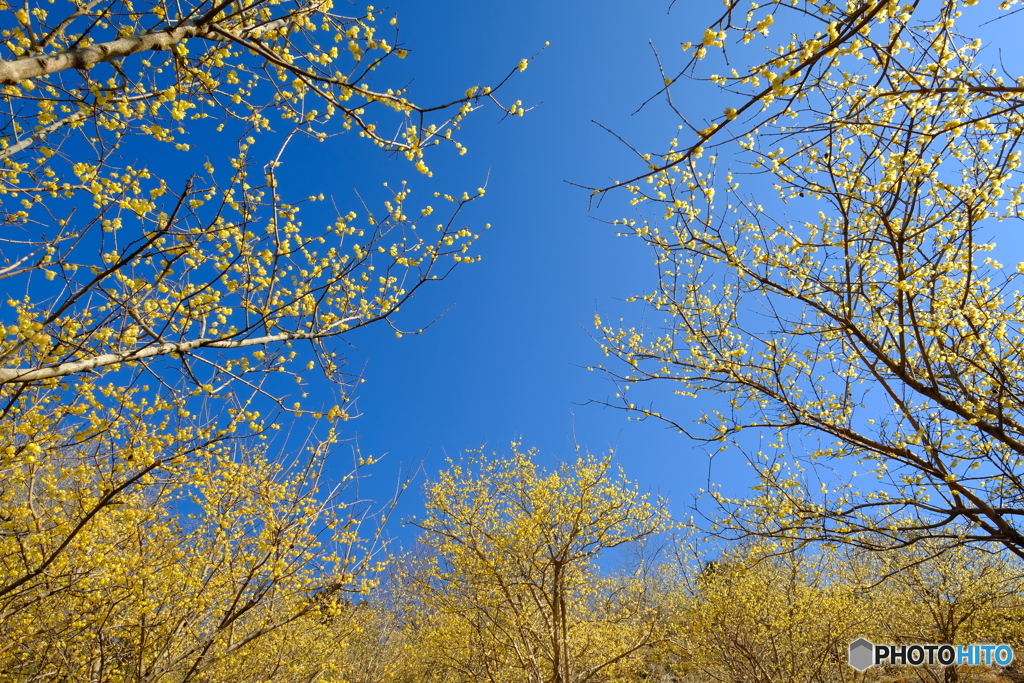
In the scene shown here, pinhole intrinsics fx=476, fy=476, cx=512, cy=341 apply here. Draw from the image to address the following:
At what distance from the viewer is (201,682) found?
18.7 ft

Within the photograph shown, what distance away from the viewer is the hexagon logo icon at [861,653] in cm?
760

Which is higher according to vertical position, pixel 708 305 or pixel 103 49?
pixel 708 305

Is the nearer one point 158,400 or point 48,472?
point 158,400

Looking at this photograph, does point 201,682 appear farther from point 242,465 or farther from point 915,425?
point 915,425

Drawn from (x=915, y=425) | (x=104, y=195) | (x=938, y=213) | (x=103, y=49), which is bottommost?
(x=915, y=425)

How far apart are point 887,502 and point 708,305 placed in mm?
2635

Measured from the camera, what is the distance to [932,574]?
10641mm

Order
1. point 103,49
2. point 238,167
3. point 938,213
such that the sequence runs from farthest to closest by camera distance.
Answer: point 938,213, point 238,167, point 103,49

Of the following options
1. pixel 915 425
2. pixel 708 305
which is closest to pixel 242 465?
pixel 708 305

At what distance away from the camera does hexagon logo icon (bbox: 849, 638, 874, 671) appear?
760 centimetres

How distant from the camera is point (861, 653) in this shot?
8.05 m

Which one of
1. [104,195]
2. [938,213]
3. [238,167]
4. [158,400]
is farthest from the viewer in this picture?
[938,213]

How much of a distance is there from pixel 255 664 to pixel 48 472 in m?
3.34

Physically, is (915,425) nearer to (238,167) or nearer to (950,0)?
(950,0)
